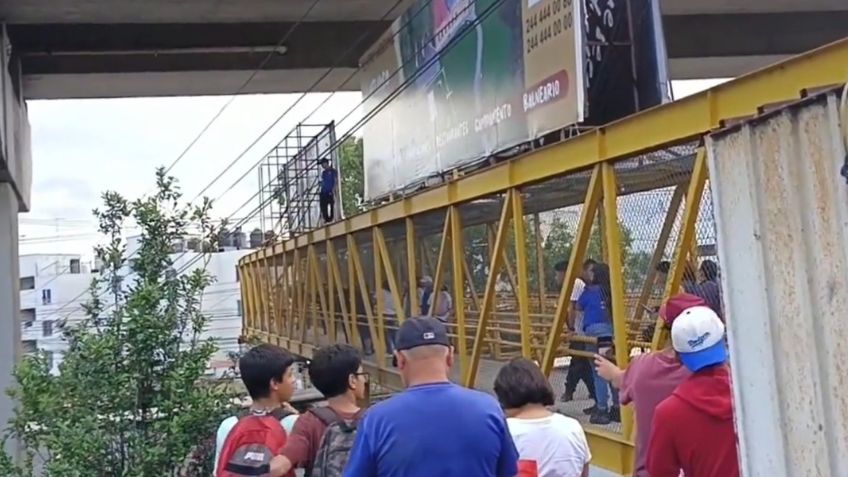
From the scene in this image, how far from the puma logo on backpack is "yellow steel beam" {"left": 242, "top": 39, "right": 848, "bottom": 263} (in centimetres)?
256

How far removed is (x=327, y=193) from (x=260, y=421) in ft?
49.2

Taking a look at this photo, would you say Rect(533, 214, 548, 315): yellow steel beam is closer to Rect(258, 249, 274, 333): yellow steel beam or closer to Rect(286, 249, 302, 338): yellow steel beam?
Rect(286, 249, 302, 338): yellow steel beam

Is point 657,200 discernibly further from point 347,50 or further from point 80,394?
point 347,50

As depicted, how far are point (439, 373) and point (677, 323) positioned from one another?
84cm

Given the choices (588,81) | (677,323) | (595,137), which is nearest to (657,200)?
(595,137)

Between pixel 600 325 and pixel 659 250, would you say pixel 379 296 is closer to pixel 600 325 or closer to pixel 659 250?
pixel 600 325

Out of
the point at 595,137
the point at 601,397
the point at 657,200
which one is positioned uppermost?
the point at 595,137

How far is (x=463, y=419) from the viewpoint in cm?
297

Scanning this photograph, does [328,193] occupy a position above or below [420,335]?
above

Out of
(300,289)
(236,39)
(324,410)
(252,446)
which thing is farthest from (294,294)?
(324,410)

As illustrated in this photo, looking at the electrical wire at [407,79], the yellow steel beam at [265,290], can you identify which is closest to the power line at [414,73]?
the electrical wire at [407,79]

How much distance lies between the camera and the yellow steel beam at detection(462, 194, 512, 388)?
8.09m

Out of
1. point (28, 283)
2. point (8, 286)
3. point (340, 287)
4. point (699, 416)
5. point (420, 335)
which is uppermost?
point (28, 283)

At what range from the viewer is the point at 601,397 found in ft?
22.2
